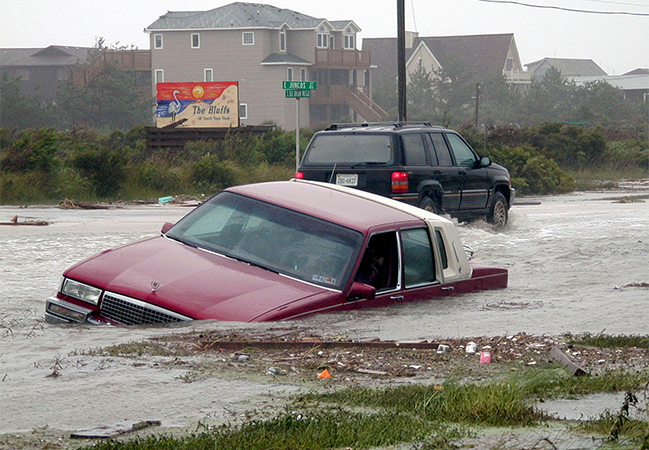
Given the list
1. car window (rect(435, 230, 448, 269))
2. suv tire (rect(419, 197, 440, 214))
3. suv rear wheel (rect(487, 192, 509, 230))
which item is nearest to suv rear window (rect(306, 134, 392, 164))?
suv tire (rect(419, 197, 440, 214))

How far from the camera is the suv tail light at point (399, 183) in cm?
1521

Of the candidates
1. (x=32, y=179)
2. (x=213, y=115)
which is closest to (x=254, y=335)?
(x=32, y=179)

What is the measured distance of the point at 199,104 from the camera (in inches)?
Answer: 1556

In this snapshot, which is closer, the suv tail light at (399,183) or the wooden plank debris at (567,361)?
the wooden plank debris at (567,361)

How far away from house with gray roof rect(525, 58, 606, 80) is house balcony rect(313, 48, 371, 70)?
55.6m

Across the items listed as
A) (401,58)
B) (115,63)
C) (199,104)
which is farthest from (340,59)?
(401,58)

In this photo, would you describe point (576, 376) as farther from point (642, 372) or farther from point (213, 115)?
point (213, 115)

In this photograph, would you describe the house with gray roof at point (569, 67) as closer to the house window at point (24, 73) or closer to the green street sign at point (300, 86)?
the house window at point (24, 73)

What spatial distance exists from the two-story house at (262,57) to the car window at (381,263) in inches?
2288

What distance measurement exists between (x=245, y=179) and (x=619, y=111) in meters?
66.2

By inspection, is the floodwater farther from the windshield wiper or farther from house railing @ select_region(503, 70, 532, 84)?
house railing @ select_region(503, 70, 532, 84)

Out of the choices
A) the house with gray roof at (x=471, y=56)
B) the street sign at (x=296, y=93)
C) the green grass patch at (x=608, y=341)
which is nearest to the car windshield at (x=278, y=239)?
the green grass patch at (x=608, y=341)

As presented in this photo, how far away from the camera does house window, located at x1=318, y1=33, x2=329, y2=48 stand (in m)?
71.2

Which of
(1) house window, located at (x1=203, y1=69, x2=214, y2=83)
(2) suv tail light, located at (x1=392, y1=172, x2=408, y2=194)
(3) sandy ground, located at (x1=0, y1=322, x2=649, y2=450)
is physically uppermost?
(1) house window, located at (x1=203, y1=69, x2=214, y2=83)
